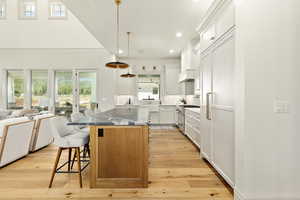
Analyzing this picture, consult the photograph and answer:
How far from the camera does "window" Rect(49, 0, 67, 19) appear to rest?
7562 mm

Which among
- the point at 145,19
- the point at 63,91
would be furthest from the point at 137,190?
the point at 63,91

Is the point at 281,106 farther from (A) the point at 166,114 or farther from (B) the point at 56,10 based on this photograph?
(B) the point at 56,10

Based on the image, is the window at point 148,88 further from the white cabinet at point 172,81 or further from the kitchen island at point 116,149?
the kitchen island at point 116,149

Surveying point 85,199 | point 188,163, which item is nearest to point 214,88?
point 188,163

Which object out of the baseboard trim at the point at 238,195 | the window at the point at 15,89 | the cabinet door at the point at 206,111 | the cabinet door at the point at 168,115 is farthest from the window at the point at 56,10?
the baseboard trim at the point at 238,195

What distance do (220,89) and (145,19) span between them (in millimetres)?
2679

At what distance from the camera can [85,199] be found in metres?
2.16

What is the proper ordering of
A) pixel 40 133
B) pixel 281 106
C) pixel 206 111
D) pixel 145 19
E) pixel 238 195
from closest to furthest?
pixel 281 106, pixel 238 195, pixel 206 111, pixel 40 133, pixel 145 19

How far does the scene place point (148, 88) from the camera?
7.91 m

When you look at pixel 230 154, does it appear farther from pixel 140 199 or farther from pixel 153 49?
pixel 153 49

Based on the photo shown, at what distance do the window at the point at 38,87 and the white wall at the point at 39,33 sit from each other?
3.72 ft

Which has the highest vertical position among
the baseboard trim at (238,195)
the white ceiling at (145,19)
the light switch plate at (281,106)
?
the white ceiling at (145,19)

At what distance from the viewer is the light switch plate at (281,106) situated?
1.89 m

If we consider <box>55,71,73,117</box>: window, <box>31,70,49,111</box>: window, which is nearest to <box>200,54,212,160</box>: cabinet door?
<box>55,71,73,117</box>: window
